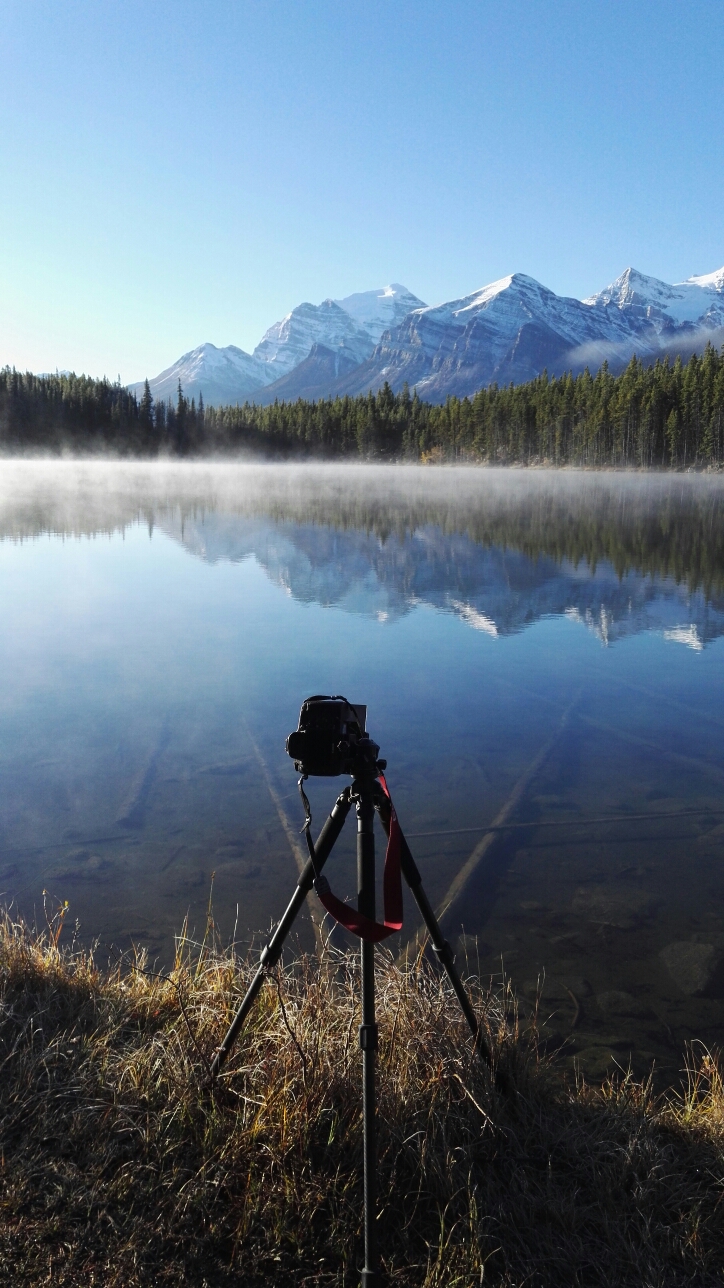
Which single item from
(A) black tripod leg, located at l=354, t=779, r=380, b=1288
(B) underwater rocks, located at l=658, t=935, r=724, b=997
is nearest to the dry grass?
(A) black tripod leg, located at l=354, t=779, r=380, b=1288

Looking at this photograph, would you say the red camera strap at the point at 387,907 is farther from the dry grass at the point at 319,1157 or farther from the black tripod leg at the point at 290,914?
the dry grass at the point at 319,1157

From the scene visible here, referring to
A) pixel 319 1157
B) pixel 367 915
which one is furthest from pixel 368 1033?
pixel 319 1157

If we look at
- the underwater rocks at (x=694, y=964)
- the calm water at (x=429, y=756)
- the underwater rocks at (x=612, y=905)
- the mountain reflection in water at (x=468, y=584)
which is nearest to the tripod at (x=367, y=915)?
the calm water at (x=429, y=756)

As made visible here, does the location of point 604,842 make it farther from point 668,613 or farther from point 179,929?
point 668,613

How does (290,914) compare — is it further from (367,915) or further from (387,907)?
(387,907)

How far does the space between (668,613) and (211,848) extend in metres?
12.0

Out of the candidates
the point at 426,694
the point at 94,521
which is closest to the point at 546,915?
the point at 426,694

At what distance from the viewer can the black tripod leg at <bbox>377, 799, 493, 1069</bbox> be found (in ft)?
8.93

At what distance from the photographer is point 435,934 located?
2912mm

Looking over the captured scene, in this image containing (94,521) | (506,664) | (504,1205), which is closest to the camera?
(504,1205)

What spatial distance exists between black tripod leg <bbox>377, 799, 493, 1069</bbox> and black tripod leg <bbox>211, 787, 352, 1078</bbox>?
14cm

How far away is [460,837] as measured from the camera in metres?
6.49

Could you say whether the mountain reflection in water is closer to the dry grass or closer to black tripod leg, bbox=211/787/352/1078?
the dry grass

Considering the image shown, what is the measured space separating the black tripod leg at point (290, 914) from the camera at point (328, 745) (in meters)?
0.10
